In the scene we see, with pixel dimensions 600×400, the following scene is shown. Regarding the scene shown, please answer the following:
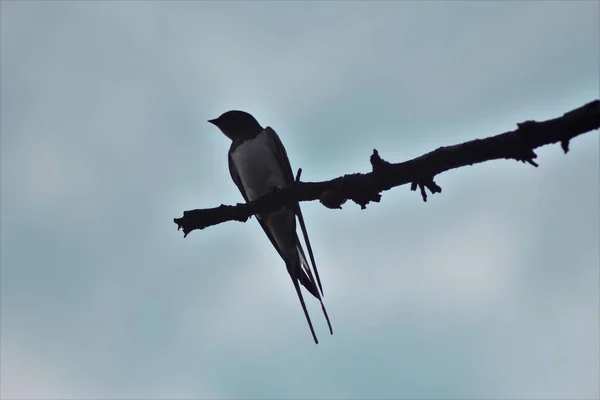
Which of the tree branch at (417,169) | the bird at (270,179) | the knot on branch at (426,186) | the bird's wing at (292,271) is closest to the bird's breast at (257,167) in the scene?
the bird at (270,179)

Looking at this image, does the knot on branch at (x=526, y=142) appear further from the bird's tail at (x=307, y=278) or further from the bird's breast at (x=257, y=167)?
the bird's breast at (x=257, y=167)

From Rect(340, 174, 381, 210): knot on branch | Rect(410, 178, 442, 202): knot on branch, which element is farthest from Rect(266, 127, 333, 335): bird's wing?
Rect(410, 178, 442, 202): knot on branch

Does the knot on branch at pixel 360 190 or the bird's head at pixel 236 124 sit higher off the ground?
the bird's head at pixel 236 124

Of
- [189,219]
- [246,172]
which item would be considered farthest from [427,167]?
[246,172]

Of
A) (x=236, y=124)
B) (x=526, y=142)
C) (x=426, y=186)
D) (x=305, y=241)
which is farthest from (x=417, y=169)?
(x=236, y=124)

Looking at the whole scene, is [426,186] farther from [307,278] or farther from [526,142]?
[307,278]

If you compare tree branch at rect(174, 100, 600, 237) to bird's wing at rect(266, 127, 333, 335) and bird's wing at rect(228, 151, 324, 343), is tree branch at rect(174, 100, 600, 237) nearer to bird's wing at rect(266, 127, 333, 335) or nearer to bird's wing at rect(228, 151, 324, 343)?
bird's wing at rect(266, 127, 333, 335)

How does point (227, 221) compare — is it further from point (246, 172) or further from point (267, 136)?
A: point (267, 136)
